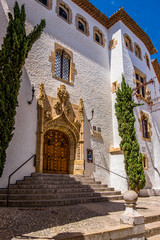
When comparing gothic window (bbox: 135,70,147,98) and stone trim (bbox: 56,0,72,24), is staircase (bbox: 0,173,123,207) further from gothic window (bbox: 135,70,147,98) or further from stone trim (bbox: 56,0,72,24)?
stone trim (bbox: 56,0,72,24)

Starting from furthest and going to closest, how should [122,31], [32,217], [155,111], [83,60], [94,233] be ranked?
[155,111] → [122,31] → [83,60] → [32,217] → [94,233]

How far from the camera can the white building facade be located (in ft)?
30.4

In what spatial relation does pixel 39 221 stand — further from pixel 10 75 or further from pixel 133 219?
pixel 10 75

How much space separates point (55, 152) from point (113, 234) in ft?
21.6

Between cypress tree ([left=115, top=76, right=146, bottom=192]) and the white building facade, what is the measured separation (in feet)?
1.86

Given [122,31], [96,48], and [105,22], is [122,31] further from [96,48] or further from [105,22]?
[96,48]

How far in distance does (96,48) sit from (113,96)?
3.49 m

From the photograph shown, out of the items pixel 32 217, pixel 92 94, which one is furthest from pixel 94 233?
pixel 92 94

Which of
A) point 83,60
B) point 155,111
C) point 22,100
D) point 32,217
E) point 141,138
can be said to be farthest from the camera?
point 155,111

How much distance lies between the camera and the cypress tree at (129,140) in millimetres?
10812

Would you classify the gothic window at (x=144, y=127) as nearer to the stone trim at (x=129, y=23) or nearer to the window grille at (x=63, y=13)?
the stone trim at (x=129, y=23)

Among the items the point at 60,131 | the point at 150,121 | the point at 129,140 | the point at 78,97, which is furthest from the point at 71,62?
the point at 150,121

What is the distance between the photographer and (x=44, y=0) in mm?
11750

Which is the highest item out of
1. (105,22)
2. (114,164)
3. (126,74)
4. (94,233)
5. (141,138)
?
(105,22)
